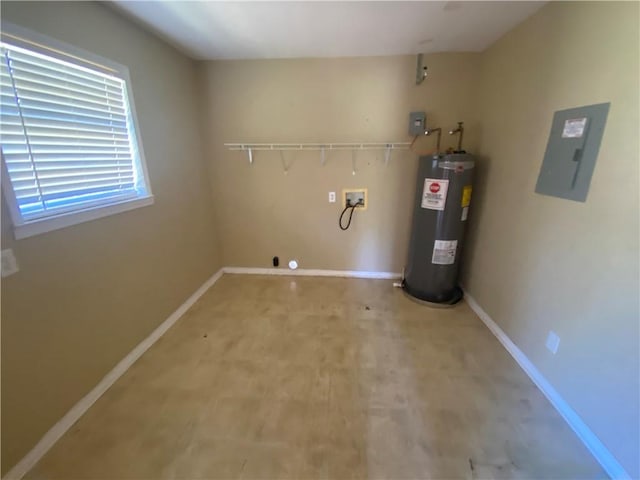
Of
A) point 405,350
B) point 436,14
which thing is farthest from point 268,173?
point 405,350

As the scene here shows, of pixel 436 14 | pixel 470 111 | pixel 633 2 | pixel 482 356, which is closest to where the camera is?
pixel 633 2

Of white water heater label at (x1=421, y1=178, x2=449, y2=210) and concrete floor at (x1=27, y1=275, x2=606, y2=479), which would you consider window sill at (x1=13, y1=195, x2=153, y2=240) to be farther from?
white water heater label at (x1=421, y1=178, x2=449, y2=210)

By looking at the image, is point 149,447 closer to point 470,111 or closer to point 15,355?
point 15,355

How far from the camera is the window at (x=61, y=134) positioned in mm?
1229

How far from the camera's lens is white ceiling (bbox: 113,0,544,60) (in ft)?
5.65

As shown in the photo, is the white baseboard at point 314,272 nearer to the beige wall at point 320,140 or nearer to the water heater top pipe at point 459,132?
the beige wall at point 320,140

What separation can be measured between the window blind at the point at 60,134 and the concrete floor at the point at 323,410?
1161 millimetres

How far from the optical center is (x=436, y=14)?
1822 millimetres

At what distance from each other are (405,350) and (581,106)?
180 cm

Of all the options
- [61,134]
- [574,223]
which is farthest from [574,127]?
[61,134]

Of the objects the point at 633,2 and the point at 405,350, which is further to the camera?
the point at 405,350

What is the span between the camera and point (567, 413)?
1.52 metres

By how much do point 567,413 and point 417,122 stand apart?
7.81 ft

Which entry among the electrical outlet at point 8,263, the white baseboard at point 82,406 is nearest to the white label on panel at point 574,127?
the electrical outlet at point 8,263
